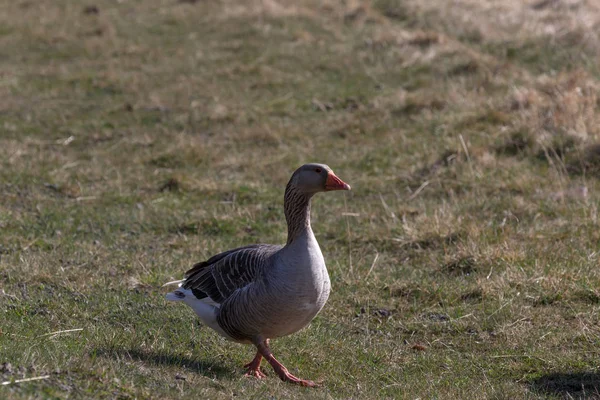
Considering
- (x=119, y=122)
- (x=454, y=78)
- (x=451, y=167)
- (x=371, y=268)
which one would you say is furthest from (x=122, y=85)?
(x=371, y=268)

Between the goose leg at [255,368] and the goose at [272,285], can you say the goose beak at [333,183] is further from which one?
the goose leg at [255,368]

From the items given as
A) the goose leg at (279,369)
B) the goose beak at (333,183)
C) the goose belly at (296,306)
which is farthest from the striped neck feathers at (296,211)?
the goose leg at (279,369)

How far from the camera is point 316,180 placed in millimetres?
6148

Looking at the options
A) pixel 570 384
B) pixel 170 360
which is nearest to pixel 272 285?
pixel 170 360

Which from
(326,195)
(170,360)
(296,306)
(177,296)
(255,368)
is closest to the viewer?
(296,306)

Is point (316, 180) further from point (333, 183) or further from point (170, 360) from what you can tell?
point (170, 360)

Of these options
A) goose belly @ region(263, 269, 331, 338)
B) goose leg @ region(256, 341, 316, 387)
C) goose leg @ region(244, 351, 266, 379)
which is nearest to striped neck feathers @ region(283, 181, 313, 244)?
goose belly @ region(263, 269, 331, 338)

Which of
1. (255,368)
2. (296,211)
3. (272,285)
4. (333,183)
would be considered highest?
(333,183)

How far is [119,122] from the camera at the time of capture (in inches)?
601

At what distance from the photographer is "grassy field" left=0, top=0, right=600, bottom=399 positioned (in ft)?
21.3

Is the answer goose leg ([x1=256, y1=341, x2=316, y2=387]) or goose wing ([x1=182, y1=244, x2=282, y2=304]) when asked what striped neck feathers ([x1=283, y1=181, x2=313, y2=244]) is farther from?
goose leg ([x1=256, y1=341, x2=316, y2=387])

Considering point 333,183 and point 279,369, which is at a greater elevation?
point 333,183

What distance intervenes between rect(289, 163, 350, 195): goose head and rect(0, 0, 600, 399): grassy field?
54.6 inches

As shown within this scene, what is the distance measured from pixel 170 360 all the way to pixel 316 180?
161 centimetres
